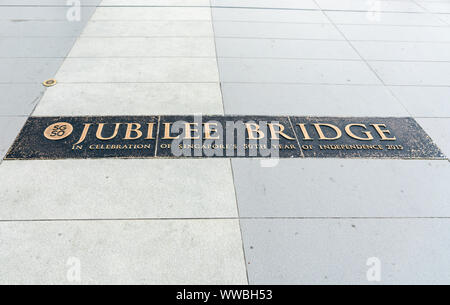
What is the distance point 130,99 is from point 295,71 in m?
2.67

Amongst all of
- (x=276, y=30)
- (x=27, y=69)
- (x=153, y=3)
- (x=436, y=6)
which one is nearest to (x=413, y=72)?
(x=276, y=30)

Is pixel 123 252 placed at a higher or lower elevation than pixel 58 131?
lower

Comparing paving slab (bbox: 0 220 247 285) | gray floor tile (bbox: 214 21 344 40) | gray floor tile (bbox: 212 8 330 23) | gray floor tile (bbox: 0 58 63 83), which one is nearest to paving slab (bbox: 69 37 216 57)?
gray floor tile (bbox: 0 58 63 83)

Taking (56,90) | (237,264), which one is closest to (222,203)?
(237,264)

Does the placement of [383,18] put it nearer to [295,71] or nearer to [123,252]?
[295,71]

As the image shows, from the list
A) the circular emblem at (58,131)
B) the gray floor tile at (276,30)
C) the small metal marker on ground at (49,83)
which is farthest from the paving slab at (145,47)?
the circular emblem at (58,131)

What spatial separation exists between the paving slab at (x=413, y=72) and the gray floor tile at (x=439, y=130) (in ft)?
3.47

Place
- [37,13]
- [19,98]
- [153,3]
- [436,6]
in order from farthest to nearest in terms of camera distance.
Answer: [436,6] → [153,3] → [37,13] → [19,98]

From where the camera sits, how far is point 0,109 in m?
4.29

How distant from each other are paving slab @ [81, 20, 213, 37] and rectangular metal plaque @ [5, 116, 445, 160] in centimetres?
303

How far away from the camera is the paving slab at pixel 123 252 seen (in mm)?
2562

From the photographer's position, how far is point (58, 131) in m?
3.93

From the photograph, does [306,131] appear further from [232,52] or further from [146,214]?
[232,52]

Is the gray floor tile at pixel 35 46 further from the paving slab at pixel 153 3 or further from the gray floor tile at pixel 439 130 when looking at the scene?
the gray floor tile at pixel 439 130
